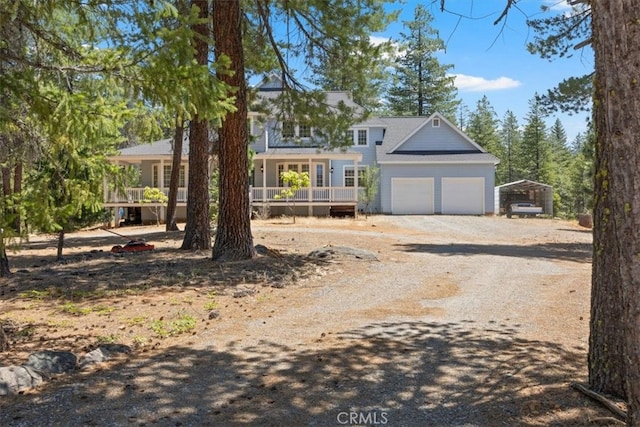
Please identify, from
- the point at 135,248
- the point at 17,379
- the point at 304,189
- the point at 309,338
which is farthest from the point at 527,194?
the point at 17,379

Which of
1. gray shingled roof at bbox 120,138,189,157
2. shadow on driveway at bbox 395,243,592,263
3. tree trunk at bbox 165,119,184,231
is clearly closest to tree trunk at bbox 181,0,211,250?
shadow on driveway at bbox 395,243,592,263

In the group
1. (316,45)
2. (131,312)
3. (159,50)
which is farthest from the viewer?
(316,45)

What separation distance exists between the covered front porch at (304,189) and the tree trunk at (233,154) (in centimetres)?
1414

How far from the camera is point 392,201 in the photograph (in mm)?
28844

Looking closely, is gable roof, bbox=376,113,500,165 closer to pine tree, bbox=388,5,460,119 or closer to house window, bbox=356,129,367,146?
house window, bbox=356,129,367,146

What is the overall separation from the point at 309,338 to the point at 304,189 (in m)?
20.6

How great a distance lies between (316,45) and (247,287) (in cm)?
612

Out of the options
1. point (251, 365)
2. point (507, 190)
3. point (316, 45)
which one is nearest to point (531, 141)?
point (507, 190)

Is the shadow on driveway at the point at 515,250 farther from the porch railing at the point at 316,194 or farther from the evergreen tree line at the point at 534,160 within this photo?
the evergreen tree line at the point at 534,160

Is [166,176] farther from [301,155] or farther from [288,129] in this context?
[288,129]

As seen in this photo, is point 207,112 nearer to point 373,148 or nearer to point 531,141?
point 373,148

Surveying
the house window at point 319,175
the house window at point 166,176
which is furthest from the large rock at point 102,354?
the house window at point 319,175

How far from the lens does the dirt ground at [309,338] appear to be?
3.39 metres

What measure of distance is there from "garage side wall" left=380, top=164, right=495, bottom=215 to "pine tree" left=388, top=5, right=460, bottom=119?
15857 millimetres
